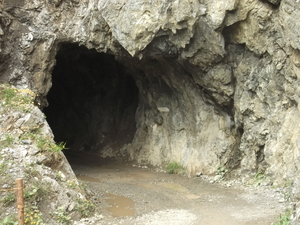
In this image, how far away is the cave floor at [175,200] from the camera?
8.96 meters

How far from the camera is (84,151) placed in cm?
2255

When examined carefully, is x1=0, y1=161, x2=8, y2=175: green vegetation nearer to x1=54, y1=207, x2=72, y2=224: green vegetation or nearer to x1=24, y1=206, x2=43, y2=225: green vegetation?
x1=24, y1=206, x2=43, y2=225: green vegetation

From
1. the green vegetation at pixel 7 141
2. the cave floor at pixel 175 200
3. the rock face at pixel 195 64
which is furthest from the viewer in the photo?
the rock face at pixel 195 64

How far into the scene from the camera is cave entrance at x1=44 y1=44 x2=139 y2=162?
21.2m

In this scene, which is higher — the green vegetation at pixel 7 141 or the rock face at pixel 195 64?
the rock face at pixel 195 64

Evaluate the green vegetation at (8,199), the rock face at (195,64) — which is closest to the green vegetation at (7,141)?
the green vegetation at (8,199)

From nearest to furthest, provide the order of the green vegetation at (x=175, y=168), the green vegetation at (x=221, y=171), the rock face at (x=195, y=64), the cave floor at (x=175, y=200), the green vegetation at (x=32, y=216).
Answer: the green vegetation at (x=32, y=216) < the cave floor at (x=175, y=200) < the rock face at (x=195, y=64) < the green vegetation at (x=221, y=171) < the green vegetation at (x=175, y=168)

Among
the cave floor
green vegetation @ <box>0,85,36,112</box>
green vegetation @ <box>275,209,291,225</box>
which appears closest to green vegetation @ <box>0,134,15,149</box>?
green vegetation @ <box>0,85,36,112</box>

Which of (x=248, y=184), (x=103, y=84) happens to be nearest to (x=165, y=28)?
(x=248, y=184)

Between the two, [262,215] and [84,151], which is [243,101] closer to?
[262,215]

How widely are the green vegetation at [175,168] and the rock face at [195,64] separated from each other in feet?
1.00

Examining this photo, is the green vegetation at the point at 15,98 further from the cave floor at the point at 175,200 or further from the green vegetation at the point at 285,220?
the green vegetation at the point at 285,220

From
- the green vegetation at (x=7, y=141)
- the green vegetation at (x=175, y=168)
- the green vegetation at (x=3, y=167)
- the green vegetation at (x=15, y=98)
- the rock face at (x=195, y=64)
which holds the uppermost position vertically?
the rock face at (x=195, y=64)

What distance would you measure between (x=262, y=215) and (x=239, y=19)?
666 cm
